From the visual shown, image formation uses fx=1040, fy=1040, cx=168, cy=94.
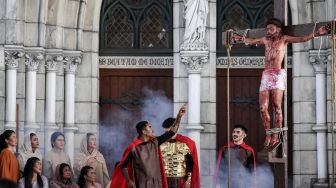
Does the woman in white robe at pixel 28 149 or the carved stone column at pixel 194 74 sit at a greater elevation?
the carved stone column at pixel 194 74

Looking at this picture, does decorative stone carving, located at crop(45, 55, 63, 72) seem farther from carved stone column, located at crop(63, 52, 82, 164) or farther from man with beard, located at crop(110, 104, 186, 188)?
man with beard, located at crop(110, 104, 186, 188)

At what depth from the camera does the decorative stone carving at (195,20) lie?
17.7 meters

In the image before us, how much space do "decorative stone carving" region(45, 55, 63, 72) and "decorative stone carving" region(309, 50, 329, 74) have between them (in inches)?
166

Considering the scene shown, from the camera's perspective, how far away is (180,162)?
48.2 feet

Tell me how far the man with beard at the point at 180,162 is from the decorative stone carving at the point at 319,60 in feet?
11.8

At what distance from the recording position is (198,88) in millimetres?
17672

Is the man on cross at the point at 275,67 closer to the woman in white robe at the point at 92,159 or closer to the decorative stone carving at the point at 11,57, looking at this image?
the woman in white robe at the point at 92,159

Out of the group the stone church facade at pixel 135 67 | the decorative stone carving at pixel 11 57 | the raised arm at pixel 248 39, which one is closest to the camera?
the raised arm at pixel 248 39

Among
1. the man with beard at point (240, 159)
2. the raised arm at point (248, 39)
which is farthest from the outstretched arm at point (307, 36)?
the man with beard at point (240, 159)

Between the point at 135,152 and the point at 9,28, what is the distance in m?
3.98

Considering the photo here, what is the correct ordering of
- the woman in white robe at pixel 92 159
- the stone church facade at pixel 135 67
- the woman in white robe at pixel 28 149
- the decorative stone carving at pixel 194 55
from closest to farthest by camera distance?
the woman in white robe at pixel 28 149 < the woman in white robe at pixel 92 159 < the stone church facade at pixel 135 67 < the decorative stone carving at pixel 194 55

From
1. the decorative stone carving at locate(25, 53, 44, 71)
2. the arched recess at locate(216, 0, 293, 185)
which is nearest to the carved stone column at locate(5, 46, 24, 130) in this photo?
the decorative stone carving at locate(25, 53, 44, 71)

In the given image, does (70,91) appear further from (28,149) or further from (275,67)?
(275,67)

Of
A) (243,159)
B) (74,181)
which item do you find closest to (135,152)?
(243,159)
